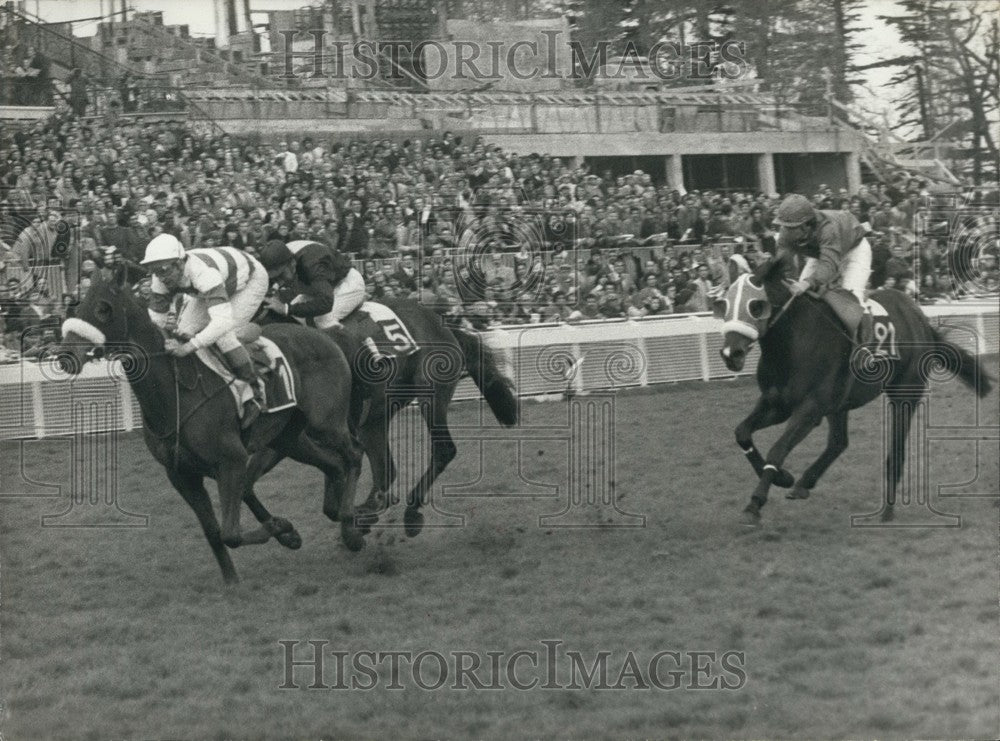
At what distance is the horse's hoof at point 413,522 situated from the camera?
24.1 ft

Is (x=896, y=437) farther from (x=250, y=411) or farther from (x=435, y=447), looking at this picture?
(x=250, y=411)

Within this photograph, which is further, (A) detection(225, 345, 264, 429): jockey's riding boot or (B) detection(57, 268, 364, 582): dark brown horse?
(A) detection(225, 345, 264, 429): jockey's riding boot

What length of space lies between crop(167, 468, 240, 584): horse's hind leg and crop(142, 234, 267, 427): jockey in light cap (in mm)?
402

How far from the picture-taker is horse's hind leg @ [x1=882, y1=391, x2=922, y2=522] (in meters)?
7.60

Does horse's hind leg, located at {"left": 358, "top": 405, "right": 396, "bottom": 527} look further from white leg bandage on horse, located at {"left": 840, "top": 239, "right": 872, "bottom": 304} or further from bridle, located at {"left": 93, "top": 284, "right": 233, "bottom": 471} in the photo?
white leg bandage on horse, located at {"left": 840, "top": 239, "right": 872, "bottom": 304}

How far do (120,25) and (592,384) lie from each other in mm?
5952

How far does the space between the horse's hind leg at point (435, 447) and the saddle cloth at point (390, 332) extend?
1.17ft

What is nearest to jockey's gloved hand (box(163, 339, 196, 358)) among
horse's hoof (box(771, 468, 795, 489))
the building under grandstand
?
horse's hoof (box(771, 468, 795, 489))

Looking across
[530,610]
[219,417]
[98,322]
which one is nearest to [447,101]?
[219,417]

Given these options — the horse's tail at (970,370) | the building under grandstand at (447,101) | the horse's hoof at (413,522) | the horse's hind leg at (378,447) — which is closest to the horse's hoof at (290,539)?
the horse's hoof at (413,522)

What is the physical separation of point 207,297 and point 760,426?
339cm

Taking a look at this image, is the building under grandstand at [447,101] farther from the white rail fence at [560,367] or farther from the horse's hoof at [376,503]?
the horse's hoof at [376,503]

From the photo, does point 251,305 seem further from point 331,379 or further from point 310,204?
point 310,204

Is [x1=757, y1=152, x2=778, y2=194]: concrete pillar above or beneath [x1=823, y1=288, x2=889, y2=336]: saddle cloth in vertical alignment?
above
